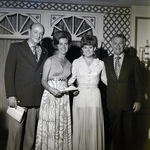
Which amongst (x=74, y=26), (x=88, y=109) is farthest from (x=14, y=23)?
(x=88, y=109)

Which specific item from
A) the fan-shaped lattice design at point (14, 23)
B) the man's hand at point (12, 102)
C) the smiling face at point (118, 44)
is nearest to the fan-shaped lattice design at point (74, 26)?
the fan-shaped lattice design at point (14, 23)

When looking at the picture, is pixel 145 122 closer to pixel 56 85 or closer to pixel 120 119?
pixel 120 119

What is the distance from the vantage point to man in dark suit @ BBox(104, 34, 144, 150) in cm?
184

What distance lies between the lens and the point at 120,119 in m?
1.85

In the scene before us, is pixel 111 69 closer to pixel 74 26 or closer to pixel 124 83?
pixel 124 83

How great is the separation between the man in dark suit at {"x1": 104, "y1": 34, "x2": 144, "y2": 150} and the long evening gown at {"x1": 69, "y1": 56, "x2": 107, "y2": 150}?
196 millimetres

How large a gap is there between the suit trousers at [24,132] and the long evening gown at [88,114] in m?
0.41

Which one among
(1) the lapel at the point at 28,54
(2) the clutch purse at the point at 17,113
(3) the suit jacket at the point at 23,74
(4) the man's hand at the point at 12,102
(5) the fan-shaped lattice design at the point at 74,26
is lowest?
(2) the clutch purse at the point at 17,113

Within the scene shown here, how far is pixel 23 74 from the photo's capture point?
176 cm

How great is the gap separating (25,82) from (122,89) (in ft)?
3.05

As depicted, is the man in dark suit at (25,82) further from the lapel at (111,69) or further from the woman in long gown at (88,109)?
the lapel at (111,69)

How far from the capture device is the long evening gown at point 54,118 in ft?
5.53

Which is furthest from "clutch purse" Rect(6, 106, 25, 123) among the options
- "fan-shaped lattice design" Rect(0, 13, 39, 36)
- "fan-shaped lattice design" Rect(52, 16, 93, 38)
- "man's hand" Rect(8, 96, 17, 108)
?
"fan-shaped lattice design" Rect(52, 16, 93, 38)

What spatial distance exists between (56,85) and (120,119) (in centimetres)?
72
